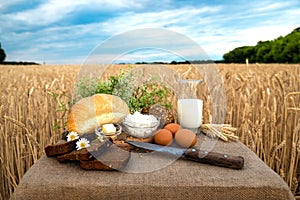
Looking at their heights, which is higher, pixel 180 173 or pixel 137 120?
pixel 137 120

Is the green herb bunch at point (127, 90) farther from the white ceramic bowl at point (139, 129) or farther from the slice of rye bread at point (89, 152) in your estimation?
the slice of rye bread at point (89, 152)

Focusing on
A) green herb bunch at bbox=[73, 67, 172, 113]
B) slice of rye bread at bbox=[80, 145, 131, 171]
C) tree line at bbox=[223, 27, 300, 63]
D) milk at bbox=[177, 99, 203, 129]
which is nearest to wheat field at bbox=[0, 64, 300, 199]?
milk at bbox=[177, 99, 203, 129]

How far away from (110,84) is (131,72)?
11cm

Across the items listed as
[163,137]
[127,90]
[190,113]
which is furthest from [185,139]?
[127,90]

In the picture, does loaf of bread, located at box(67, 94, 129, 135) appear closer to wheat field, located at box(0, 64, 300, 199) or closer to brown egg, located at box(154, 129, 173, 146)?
brown egg, located at box(154, 129, 173, 146)

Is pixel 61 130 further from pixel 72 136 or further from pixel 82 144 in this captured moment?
pixel 82 144

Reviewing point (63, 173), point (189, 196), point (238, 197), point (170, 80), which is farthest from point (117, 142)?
point (170, 80)

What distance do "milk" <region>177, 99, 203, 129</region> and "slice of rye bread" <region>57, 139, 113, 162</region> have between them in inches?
16.9

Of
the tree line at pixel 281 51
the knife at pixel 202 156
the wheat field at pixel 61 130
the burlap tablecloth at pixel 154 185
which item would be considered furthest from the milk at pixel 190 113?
the tree line at pixel 281 51

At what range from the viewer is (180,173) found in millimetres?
999

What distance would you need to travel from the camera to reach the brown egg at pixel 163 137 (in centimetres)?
116

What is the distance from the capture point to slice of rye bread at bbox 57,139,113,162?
1.00 metres

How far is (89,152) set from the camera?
100cm

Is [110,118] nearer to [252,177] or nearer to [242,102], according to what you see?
[252,177]
